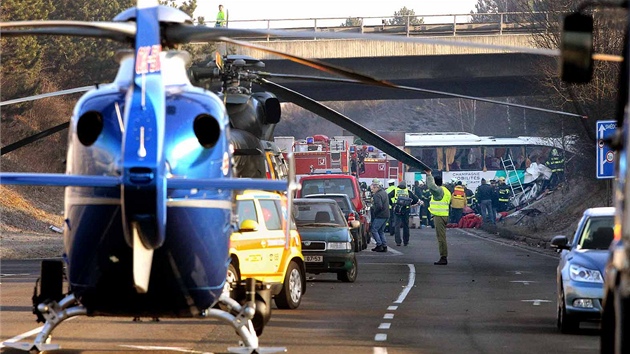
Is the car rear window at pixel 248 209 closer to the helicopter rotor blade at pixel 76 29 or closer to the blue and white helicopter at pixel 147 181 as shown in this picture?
the blue and white helicopter at pixel 147 181

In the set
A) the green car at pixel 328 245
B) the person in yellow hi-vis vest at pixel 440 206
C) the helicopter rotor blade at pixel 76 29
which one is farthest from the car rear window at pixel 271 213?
the person in yellow hi-vis vest at pixel 440 206

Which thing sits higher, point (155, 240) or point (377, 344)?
point (155, 240)

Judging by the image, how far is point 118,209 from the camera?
10.7 meters

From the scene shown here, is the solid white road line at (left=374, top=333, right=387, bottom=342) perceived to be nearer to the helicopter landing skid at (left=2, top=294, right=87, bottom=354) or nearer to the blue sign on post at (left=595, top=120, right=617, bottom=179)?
the helicopter landing skid at (left=2, top=294, right=87, bottom=354)

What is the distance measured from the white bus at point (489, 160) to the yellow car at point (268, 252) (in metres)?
44.8

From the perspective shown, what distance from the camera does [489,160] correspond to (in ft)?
216

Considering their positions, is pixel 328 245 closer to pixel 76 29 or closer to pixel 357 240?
pixel 357 240

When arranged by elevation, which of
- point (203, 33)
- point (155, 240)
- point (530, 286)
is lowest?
point (530, 286)

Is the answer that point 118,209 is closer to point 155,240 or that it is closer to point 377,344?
point 155,240

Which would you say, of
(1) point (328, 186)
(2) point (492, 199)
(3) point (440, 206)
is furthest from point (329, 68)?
(2) point (492, 199)

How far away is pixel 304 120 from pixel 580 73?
13360cm

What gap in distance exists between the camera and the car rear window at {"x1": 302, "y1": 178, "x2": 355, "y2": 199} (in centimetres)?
3725

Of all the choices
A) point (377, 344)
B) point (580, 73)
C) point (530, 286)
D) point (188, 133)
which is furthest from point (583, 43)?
point (530, 286)

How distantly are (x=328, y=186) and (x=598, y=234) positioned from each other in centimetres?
2115
